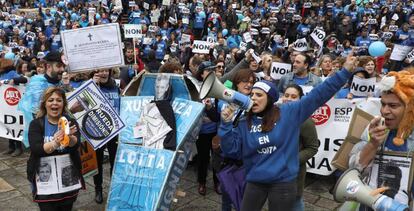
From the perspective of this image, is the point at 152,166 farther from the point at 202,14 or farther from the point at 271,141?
the point at 202,14

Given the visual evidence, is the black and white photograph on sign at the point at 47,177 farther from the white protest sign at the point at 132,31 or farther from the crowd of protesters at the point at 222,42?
the white protest sign at the point at 132,31

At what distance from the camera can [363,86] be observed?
19.2 ft

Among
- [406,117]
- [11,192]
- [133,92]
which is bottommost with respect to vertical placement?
[11,192]

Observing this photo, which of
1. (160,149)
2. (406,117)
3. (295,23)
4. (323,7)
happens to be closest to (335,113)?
(160,149)

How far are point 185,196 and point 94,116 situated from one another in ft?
5.85

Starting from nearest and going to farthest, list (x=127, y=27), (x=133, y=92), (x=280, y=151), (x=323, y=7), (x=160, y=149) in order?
1. (x=280, y=151)
2. (x=160, y=149)
3. (x=133, y=92)
4. (x=127, y=27)
5. (x=323, y=7)

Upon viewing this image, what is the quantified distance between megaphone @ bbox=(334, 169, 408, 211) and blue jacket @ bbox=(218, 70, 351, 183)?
2.57 ft

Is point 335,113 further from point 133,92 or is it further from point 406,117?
point 406,117

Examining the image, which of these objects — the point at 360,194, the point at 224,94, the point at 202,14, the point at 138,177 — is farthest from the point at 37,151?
the point at 202,14

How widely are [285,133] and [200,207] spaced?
7.83 ft

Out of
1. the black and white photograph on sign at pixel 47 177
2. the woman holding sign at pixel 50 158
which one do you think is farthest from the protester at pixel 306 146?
the black and white photograph on sign at pixel 47 177

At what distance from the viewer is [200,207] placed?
554cm

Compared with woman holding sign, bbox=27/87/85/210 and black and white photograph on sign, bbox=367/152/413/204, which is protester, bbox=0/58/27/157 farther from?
black and white photograph on sign, bbox=367/152/413/204

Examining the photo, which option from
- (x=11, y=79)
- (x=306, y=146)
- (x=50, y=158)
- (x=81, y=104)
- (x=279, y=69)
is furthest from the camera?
(x=11, y=79)
